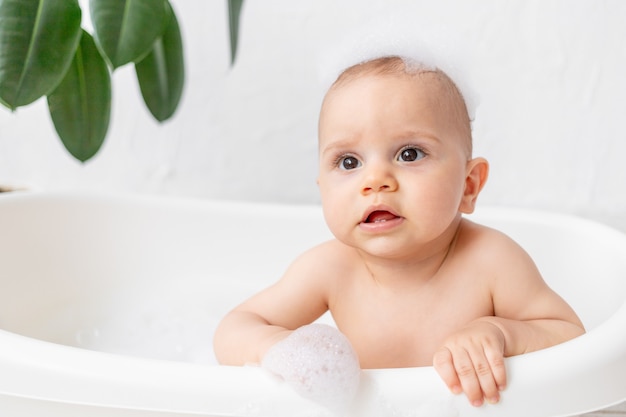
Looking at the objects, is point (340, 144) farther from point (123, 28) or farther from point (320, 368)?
point (123, 28)

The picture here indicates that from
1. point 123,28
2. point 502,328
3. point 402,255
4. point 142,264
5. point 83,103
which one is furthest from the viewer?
point 142,264

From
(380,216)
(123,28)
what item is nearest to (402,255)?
→ (380,216)

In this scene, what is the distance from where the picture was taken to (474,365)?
0.77 m

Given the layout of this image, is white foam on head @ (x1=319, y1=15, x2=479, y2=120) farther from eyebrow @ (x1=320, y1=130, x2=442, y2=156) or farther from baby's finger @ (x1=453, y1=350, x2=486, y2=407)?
baby's finger @ (x1=453, y1=350, x2=486, y2=407)

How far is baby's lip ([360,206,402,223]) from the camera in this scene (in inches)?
36.5

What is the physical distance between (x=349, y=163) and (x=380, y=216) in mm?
76

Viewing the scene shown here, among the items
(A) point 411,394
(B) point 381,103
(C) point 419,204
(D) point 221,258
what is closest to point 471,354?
(A) point 411,394

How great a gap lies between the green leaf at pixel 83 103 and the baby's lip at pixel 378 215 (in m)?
0.65

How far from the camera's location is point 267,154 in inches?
72.8

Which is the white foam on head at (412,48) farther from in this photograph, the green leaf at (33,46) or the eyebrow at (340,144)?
the green leaf at (33,46)

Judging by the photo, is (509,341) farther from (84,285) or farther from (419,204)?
(84,285)

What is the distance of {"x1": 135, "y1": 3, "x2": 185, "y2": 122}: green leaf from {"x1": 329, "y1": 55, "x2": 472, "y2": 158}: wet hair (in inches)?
23.4

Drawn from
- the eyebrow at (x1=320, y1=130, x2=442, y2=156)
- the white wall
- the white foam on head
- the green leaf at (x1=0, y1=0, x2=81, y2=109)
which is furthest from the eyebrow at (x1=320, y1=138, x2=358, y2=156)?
the white wall

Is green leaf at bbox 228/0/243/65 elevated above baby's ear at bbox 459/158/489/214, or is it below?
above
